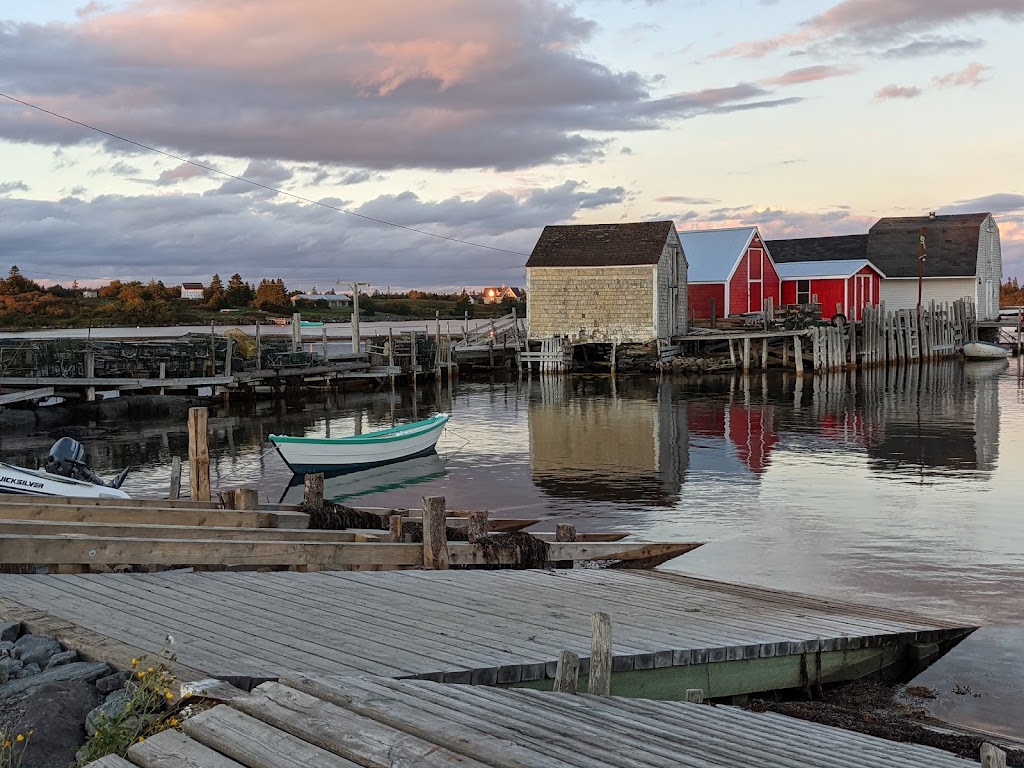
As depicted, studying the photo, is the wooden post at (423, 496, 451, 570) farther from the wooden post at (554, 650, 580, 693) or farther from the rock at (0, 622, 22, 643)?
the wooden post at (554, 650, 580, 693)

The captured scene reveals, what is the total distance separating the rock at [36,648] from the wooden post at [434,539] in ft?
14.9

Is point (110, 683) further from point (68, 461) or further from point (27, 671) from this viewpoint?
point (68, 461)

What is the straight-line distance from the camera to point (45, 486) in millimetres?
A: 13625

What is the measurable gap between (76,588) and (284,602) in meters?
1.57

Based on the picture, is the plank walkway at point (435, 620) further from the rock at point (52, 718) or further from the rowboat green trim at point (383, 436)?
the rowboat green trim at point (383, 436)

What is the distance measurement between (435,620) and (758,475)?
635 inches

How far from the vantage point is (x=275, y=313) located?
4464 inches

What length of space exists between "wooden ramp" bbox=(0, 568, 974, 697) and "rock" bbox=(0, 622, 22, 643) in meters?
0.10

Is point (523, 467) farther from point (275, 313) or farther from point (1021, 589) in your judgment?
point (275, 313)

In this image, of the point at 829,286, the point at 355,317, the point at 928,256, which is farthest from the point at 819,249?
the point at 355,317

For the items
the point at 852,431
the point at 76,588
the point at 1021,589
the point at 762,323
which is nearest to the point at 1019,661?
the point at 1021,589

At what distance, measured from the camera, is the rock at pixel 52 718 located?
15.9ft

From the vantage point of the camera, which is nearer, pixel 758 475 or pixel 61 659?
pixel 61 659

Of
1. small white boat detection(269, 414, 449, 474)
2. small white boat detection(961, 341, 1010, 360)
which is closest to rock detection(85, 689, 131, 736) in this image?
small white boat detection(269, 414, 449, 474)
